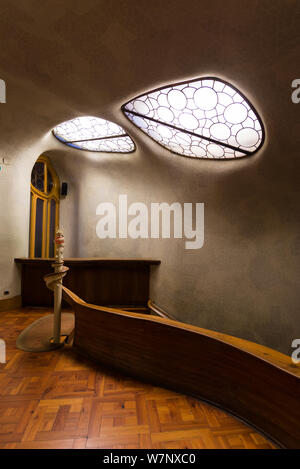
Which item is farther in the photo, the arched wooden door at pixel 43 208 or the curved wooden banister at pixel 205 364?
the arched wooden door at pixel 43 208

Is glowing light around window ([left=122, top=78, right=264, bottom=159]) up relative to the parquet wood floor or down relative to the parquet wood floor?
up

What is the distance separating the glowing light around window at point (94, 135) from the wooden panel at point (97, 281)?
99.8 inches

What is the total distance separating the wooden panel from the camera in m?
4.27

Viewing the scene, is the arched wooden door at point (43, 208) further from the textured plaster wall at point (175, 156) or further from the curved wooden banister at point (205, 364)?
the curved wooden banister at point (205, 364)

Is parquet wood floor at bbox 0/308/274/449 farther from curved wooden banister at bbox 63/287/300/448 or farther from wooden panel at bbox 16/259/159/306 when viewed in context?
wooden panel at bbox 16/259/159/306

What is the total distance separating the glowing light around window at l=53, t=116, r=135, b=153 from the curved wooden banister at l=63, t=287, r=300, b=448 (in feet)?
11.7

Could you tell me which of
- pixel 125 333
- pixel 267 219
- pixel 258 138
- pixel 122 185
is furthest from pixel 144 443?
pixel 122 185

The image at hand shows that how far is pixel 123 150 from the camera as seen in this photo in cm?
547

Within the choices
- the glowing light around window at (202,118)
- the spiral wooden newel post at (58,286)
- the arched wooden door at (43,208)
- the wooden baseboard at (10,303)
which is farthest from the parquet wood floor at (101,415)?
the arched wooden door at (43,208)

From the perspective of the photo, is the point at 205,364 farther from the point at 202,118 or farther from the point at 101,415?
the point at 202,118

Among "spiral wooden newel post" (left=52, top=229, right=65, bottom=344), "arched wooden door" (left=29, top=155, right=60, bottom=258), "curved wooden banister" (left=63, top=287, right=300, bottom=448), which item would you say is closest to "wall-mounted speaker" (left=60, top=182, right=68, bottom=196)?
"arched wooden door" (left=29, top=155, right=60, bottom=258)

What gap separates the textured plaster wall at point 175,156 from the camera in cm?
200

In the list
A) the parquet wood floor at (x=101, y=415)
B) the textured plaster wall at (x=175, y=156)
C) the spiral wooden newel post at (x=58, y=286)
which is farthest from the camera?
the spiral wooden newel post at (x=58, y=286)

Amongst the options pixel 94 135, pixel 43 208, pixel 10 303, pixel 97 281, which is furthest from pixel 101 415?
pixel 43 208
